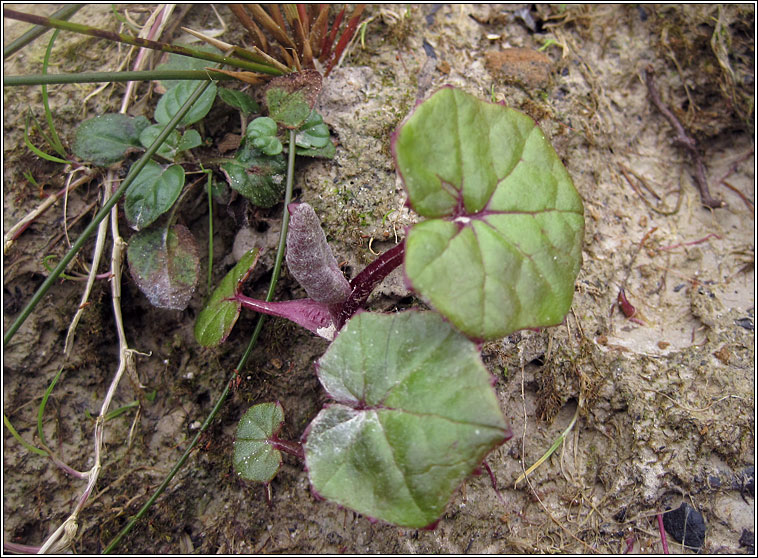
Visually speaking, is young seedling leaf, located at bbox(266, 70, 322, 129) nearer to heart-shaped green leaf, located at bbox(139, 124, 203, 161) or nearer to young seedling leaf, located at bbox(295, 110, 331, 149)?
young seedling leaf, located at bbox(295, 110, 331, 149)

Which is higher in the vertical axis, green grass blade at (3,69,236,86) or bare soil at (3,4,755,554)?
green grass blade at (3,69,236,86)

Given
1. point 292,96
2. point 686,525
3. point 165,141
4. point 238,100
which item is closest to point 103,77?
point 165,141

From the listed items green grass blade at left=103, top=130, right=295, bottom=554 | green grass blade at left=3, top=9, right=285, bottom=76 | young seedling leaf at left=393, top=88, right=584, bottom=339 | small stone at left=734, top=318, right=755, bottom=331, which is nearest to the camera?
young seedling leaf at left=393, top=88, right=584, bottom=339

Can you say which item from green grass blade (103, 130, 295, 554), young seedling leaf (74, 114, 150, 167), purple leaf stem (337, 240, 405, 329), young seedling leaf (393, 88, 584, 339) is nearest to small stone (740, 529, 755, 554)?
young seedling leaf (393, 88, 584, 339)

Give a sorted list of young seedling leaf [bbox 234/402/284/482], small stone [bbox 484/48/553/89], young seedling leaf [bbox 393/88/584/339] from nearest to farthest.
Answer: young seedling leaf [bbox 393/88/584/339]
young seedling leaf [bbox 234/402/284/482]
small stone [bbox 484/48/553/89]

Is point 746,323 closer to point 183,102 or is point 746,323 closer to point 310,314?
point 310,314

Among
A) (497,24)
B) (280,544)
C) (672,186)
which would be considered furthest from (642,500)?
(497,24)

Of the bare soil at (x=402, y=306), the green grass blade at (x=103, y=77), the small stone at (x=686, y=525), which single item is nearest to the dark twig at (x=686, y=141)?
the bare soil at (x=402, y=306)

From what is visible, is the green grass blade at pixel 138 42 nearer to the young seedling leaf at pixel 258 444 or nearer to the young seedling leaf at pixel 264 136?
the young seedling leaf at pixel 264 136
